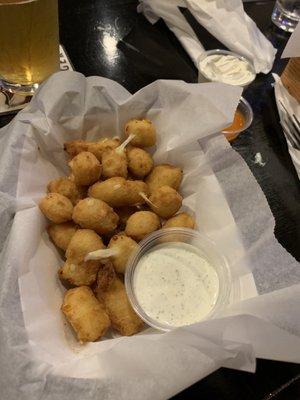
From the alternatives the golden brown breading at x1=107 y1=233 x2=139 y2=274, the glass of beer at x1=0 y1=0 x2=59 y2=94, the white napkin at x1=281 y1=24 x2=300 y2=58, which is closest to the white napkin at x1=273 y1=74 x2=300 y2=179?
the white napkin at x1=281 y1=24 x2=300 y2=58

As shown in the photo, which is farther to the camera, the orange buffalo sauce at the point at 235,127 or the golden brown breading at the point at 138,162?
the orange buffalo sauce at the point at 235,127

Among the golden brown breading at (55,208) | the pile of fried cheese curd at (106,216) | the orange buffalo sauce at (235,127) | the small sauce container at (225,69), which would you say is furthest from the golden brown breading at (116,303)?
the small sauce container at (225,69)

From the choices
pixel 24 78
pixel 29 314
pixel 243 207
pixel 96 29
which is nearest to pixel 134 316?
pixel 29 314

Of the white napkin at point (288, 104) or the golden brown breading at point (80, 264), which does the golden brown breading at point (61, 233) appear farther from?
the white napkin at point (288, 104)

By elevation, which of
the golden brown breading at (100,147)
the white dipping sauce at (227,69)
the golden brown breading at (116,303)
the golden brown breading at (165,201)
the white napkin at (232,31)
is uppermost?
the white napkin at (232,31)

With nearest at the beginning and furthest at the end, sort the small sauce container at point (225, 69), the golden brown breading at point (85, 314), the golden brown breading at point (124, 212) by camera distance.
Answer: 1. the golden brown breading at point (85, 314)
2. the golden brown breading at point (124, 212)
3. the small sauce container at point (225, 69)

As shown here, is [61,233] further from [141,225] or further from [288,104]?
[288,104]

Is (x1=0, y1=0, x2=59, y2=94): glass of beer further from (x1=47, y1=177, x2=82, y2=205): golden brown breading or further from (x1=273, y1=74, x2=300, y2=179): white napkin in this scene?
(x1=273, y1=74, x2=300, y2=179): white napkin
